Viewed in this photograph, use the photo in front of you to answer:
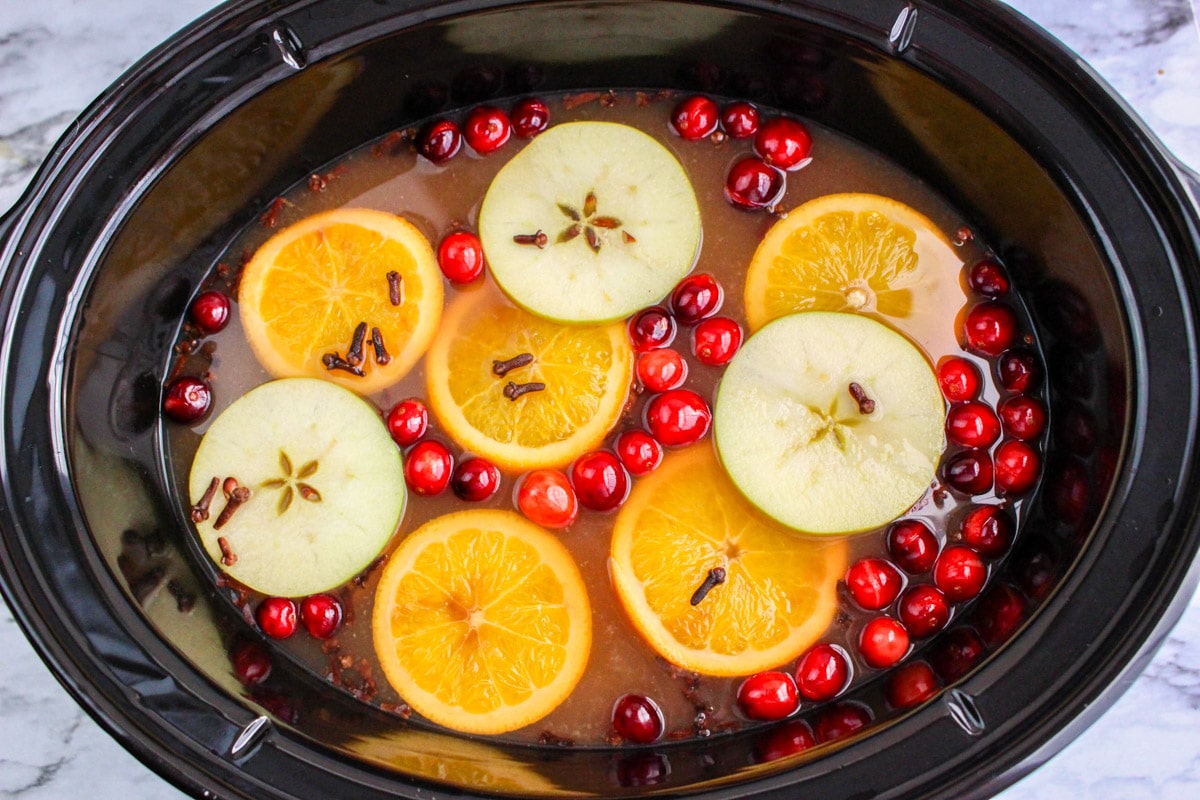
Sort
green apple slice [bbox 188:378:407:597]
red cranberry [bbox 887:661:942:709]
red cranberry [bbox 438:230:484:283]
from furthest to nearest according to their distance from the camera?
1. red cranberry [bbox 438:230:484:283]
2. green apple slice [bbox 188:378:407:597]
3. red cranberry [bbox 887:661:942:709]

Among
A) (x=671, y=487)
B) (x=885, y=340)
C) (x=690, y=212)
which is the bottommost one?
(x=671, y=487)

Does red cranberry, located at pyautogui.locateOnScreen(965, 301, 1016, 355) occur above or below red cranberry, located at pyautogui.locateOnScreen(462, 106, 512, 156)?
below

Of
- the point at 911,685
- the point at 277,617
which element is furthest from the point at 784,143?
the point at 277,617

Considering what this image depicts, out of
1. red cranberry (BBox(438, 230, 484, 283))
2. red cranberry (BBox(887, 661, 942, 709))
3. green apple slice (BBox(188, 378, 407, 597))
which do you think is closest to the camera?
red cranberry (BBox(887, 661, 942, 709))

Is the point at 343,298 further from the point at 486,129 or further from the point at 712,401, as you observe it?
the point at 712,401

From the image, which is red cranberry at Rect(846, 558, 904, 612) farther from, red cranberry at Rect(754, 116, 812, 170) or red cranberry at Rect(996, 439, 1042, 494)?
red cranberry at Rect(754, 116, 812, 170)

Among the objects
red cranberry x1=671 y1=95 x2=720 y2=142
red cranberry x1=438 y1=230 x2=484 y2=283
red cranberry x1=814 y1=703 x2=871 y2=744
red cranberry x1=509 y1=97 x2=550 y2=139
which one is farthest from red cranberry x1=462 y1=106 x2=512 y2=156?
red cranberry x1=814 y1=703 x2=871 y2=744

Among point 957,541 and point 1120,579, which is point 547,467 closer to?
point 957,541

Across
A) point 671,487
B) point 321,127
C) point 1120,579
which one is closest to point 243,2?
point 321,127
